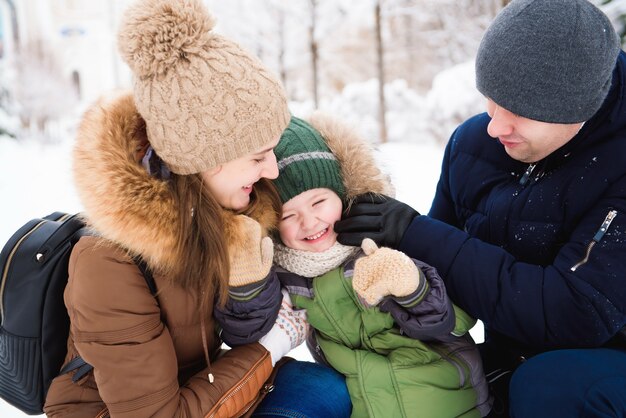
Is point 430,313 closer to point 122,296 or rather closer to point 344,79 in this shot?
point 122,296

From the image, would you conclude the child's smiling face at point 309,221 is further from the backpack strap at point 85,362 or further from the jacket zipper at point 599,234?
the jacket zipper at point 599,234

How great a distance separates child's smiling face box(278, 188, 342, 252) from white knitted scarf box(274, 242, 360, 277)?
0.02 metres

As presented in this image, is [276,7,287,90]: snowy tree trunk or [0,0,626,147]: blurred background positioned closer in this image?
[0,0,626,147]: blurred background

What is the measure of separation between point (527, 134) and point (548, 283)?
0.44m

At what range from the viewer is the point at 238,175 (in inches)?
58.0

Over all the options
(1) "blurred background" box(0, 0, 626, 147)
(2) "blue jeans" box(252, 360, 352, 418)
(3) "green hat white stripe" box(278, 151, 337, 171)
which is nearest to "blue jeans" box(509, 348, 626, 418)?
(2) "blue jeans" box(252, 360, 352, 418)

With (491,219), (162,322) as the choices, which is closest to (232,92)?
(162,322)

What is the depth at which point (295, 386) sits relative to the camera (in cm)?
163

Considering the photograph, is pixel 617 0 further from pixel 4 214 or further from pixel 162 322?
pixel 4 214

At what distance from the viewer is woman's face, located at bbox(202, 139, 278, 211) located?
1461 millimetres

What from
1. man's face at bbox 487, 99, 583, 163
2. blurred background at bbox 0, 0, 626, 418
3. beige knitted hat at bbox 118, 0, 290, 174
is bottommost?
blurred background at bbox 0, 0, 626, 418

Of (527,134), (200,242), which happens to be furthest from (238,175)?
(527,134)

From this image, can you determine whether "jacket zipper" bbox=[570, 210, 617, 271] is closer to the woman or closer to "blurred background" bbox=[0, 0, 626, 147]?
the woman

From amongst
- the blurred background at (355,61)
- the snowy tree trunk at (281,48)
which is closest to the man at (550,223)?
the blurred background at (355,61)
